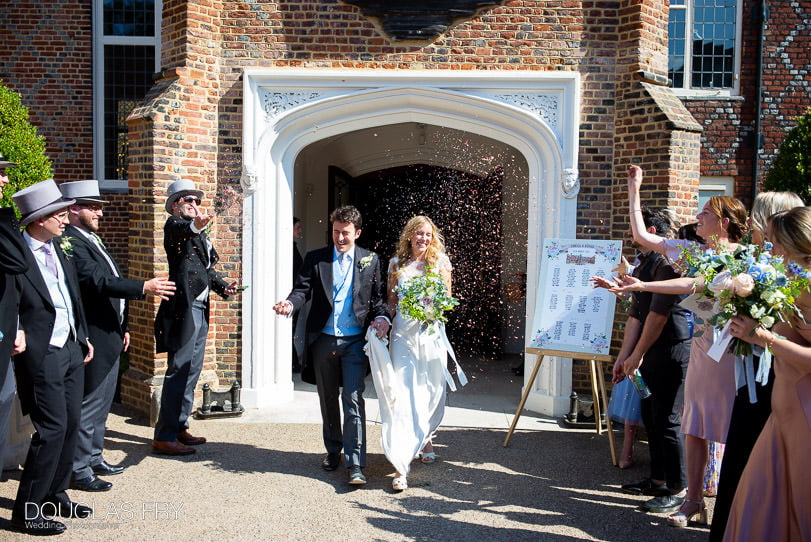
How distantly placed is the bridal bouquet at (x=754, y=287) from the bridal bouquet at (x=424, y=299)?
2188mm

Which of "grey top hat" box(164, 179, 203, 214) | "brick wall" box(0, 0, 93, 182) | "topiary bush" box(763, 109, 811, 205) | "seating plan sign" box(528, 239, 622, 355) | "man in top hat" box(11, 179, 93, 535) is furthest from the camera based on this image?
"brick wall" box(0, 0, 93, 182)

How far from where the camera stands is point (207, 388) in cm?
701

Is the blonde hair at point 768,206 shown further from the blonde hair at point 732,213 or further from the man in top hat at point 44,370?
the man in top hat at point 44,370

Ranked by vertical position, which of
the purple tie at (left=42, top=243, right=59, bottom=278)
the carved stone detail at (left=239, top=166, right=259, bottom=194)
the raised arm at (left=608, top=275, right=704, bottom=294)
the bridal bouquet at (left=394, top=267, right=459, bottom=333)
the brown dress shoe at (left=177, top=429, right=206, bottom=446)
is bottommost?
the brown dress shoe at (left=177, top=429, right=206, bottom=446)

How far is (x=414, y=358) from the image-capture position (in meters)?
5.51

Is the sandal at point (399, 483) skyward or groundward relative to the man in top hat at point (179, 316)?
groundward

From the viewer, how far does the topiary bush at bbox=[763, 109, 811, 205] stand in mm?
10000

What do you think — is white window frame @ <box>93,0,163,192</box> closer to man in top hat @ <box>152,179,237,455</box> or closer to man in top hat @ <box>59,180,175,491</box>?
man in top hat @ <box>152,179,237,455</box>

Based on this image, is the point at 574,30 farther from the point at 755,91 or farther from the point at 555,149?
the point at 755,91

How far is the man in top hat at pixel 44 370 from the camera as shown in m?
4.19

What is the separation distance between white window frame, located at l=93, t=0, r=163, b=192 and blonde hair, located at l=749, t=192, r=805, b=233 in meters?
9.09

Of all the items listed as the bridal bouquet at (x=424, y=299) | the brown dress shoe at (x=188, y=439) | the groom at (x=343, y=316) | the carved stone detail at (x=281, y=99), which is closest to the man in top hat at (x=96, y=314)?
the brown dress shoe at (x=188, y=439)

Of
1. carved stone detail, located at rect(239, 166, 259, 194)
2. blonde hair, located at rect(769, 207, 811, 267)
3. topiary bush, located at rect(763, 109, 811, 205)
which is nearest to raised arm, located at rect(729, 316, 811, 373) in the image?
blonde hair, located at rect(769, 207, 811, 267)

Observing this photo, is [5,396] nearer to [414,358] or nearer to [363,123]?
[414,358]
